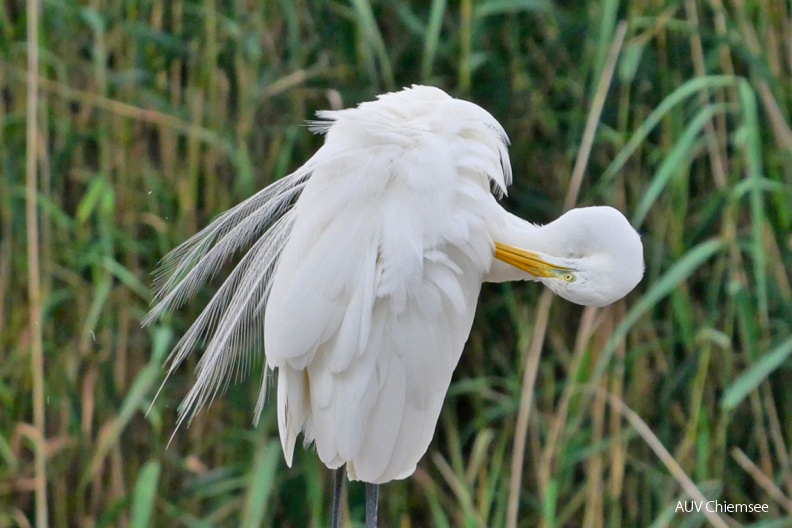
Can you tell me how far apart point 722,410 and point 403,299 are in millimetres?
738

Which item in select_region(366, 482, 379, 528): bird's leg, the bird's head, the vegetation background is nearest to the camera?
the bird's head

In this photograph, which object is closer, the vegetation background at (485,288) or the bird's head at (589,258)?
the bird's head at (589,258)

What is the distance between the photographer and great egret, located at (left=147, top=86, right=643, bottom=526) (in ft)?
3.47

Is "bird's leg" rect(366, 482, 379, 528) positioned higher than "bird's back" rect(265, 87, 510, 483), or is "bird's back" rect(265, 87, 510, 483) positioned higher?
"bird's back" rect(265, 87, 510, 483)

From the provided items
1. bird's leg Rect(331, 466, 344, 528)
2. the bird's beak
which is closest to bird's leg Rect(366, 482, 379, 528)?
bird's leg Rect(331, 466, 344, 528)

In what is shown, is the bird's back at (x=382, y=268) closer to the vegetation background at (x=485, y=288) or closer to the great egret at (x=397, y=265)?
the great egret at (x=397, y=265)

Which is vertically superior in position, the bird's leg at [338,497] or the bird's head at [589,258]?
the bird's head at [589,258]

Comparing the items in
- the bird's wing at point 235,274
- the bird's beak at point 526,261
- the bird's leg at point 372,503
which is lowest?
the bird's leg at point 372,503

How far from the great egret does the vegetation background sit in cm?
37

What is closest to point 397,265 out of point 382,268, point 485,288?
point 382,268

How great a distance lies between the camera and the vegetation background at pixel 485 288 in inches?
59.2

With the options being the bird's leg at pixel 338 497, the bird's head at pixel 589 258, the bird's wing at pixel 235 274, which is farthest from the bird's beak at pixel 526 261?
the bird's leg at pixel 338 497

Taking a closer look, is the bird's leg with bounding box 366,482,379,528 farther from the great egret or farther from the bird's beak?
the bird's beak

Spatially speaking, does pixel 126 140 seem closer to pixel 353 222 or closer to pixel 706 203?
pixel 353 222
